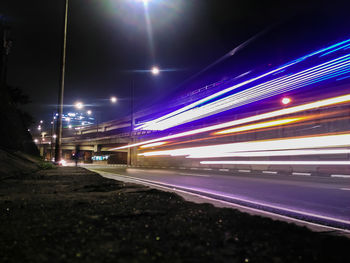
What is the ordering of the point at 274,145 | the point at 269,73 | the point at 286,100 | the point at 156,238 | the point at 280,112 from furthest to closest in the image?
the point at 274,145 < the point at 280,112 < the point at 269,73 < the point at 286,100 < the point at 156,238

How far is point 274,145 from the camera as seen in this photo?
19.8 meters

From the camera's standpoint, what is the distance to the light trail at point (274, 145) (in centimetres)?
1530

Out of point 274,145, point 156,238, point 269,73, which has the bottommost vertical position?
point 156,238

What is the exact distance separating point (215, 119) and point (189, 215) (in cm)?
2443

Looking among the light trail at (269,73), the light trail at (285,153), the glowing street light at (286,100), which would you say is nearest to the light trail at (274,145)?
the light trail at (285,153)

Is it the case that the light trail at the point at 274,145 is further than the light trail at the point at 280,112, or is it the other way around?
the light trail at the point at 280,112

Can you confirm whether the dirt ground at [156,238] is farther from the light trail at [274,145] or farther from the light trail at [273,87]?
the light trail at [274,145]

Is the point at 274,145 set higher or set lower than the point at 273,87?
lower

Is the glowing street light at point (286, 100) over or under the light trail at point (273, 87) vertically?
under

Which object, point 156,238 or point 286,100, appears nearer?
point 156,238

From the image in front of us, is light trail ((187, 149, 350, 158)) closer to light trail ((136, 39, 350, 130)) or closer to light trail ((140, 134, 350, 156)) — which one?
light trail ((140, 134, 350, 156))

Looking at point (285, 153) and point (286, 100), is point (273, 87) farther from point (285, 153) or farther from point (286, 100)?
point (285, 153)

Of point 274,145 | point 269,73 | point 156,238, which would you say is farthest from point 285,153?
point 156,238

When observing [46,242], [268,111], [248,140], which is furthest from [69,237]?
[248,140]
